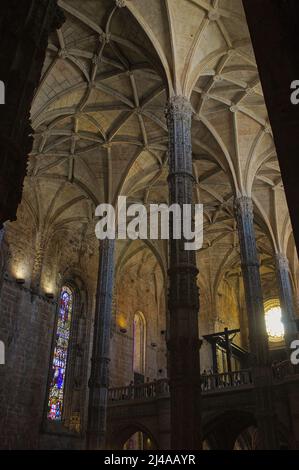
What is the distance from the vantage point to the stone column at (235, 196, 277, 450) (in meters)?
12.9

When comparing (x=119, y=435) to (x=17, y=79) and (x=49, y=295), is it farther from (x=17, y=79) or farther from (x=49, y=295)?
(x=17, y=79)

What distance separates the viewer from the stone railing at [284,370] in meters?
14.4

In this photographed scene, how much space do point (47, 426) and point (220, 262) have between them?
14483 millimetres

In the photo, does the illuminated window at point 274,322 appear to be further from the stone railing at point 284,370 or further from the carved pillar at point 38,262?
the carved pillar at point 38,262

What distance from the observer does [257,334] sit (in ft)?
46.9

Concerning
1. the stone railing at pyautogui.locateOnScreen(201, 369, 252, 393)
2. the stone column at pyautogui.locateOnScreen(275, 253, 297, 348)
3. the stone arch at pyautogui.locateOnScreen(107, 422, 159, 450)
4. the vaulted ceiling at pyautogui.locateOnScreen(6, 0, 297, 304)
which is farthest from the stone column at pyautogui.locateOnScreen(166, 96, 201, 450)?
the stone arch at pyautogui.locateOnScreen(107, 422, 159, 450)

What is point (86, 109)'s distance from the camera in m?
17.3

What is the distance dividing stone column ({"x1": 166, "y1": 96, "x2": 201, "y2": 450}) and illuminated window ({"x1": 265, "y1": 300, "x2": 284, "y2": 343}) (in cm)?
1990

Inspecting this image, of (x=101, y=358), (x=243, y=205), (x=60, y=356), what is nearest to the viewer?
(x=101, y=358)

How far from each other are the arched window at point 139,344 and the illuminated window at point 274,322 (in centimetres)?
915

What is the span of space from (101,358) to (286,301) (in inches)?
356

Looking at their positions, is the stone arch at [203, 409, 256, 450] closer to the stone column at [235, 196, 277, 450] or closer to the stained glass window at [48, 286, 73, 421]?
the stone column at [235, 196, 277, 450]

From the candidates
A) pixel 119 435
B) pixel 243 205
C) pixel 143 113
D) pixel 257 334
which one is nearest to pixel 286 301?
pixel 243 205

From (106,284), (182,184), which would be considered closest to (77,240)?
(106,284)
